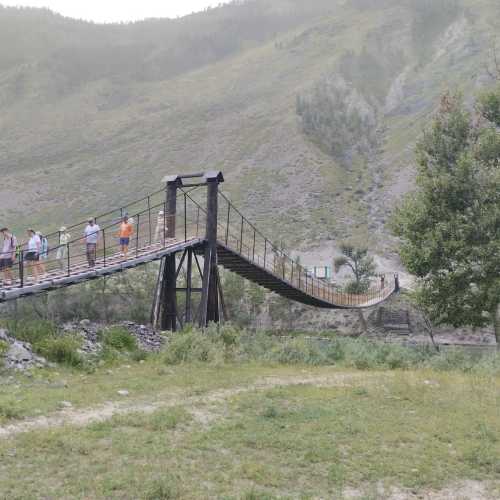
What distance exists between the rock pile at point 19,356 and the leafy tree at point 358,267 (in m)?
26.2

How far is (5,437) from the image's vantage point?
20.4 ft

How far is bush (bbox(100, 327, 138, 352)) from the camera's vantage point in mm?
12320

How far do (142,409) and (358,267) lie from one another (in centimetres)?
3118

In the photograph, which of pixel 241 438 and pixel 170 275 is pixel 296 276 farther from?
pixel 241 438

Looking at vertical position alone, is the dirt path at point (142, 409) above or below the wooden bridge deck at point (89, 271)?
below

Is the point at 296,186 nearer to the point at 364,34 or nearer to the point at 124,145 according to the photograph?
the point at 124,145

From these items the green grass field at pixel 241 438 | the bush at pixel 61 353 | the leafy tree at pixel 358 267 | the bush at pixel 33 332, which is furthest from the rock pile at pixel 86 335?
the leafy tree at pixel 358 267

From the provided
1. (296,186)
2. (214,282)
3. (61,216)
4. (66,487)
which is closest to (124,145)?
(61,216)

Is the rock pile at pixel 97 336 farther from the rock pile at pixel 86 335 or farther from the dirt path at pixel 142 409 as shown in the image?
the dirt path at pixel 142 409

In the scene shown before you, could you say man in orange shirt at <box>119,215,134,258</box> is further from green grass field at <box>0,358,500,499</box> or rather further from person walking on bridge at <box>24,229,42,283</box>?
green grass field at <box>0,358,500,499</box>

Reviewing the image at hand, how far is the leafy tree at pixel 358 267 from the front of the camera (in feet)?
116

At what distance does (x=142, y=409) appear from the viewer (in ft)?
25.6

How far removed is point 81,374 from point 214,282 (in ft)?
26.0

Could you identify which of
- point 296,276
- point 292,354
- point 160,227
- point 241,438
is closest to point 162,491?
point 241,438
